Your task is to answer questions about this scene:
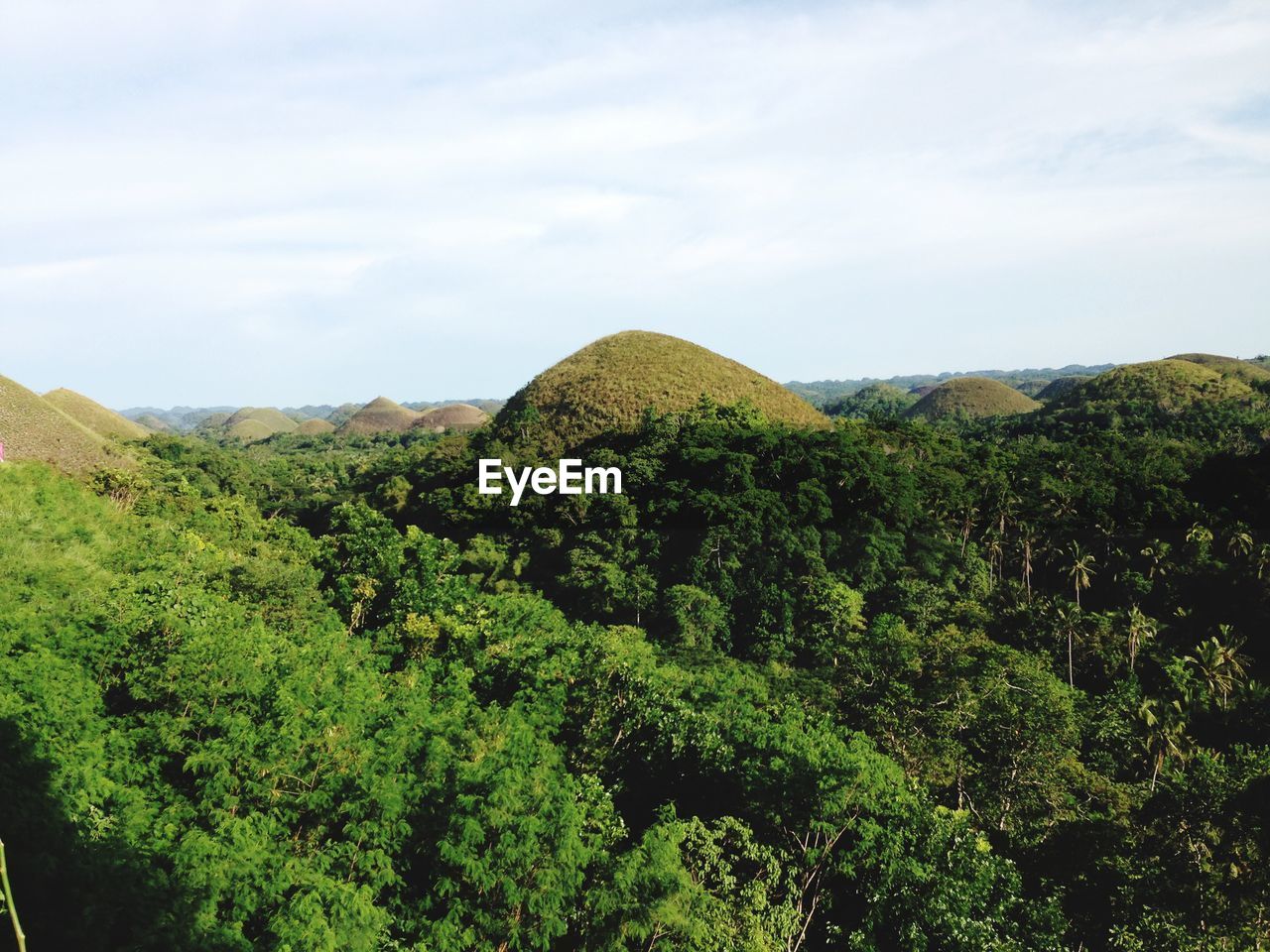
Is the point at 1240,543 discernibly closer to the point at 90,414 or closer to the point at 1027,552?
the point at 1027,552

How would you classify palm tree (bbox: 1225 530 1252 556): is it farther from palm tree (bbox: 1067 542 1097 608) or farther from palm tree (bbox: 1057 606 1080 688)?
palm tree (bbox: 1057 606 1080 688)

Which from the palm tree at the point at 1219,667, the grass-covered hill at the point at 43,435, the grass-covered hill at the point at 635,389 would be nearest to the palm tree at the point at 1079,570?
the palm tree at the point at 1219,667

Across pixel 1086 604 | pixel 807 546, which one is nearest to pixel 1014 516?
pixel 1086 604

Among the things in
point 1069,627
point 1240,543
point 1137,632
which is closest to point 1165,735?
point 1137,632

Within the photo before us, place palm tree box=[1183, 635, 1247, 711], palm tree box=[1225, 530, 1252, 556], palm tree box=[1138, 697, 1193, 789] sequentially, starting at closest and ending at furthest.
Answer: palm tree box=[1138, 697, 1193, 789] → palm tree box=[1183, 635, 1247, 711] → palm tree box=[1225, 530, 1252, 556]

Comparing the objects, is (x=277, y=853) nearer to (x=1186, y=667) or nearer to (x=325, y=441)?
(x=1186, y=667)

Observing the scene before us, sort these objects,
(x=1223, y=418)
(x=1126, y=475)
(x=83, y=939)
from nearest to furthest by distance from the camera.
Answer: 1. (x=83, y=939)
2. (x=1126, y=475)
3. (x=1223, y=418)

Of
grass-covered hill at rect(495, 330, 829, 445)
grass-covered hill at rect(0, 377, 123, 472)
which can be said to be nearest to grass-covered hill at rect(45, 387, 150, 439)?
grass-covered hill at rect(0, 377, 123, 472)
